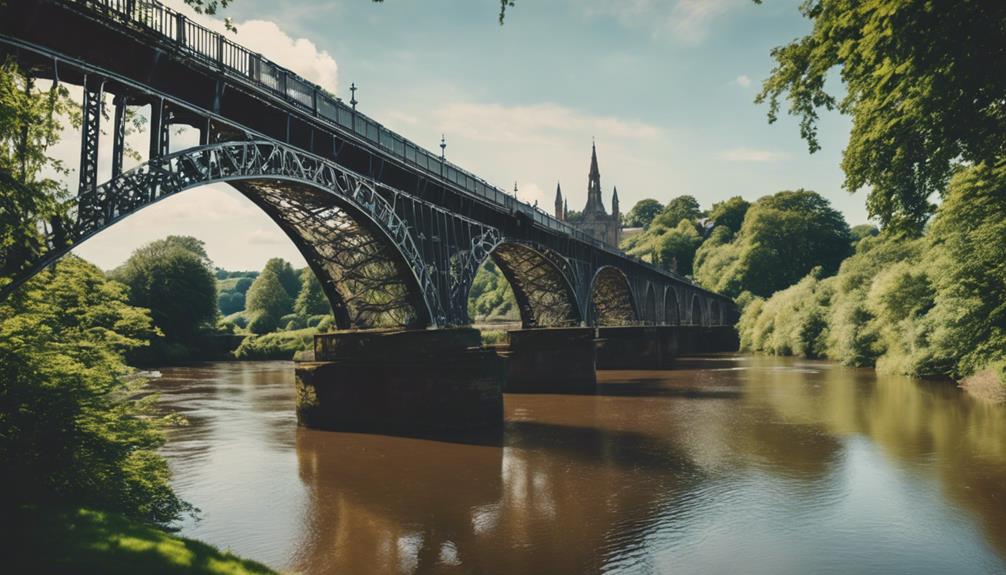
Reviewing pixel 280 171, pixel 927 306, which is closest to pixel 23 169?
pixel 280 171

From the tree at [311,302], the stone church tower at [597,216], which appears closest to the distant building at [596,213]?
the stone church tower at [597,216]

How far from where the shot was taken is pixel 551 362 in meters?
46.4

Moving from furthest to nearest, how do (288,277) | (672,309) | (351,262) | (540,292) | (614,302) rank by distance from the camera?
(288,277) < (672,309) < (614,302) < (540,292) < (351,262)

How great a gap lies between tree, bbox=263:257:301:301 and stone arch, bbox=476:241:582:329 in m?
90.9

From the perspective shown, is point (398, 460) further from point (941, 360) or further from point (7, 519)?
point (941, 360)

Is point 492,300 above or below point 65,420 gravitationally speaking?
above

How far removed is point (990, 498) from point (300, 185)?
22220mm

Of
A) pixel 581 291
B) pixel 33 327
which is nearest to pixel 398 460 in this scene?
pixel 33 327

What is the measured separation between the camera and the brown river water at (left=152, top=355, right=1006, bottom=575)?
13633 millimetres

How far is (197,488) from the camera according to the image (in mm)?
19312

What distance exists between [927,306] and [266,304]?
311ft

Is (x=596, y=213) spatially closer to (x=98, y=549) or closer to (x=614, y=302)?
(x=614, y=302)

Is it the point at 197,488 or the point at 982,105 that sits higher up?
the point at 982,105

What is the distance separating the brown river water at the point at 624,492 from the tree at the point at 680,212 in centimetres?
14617
